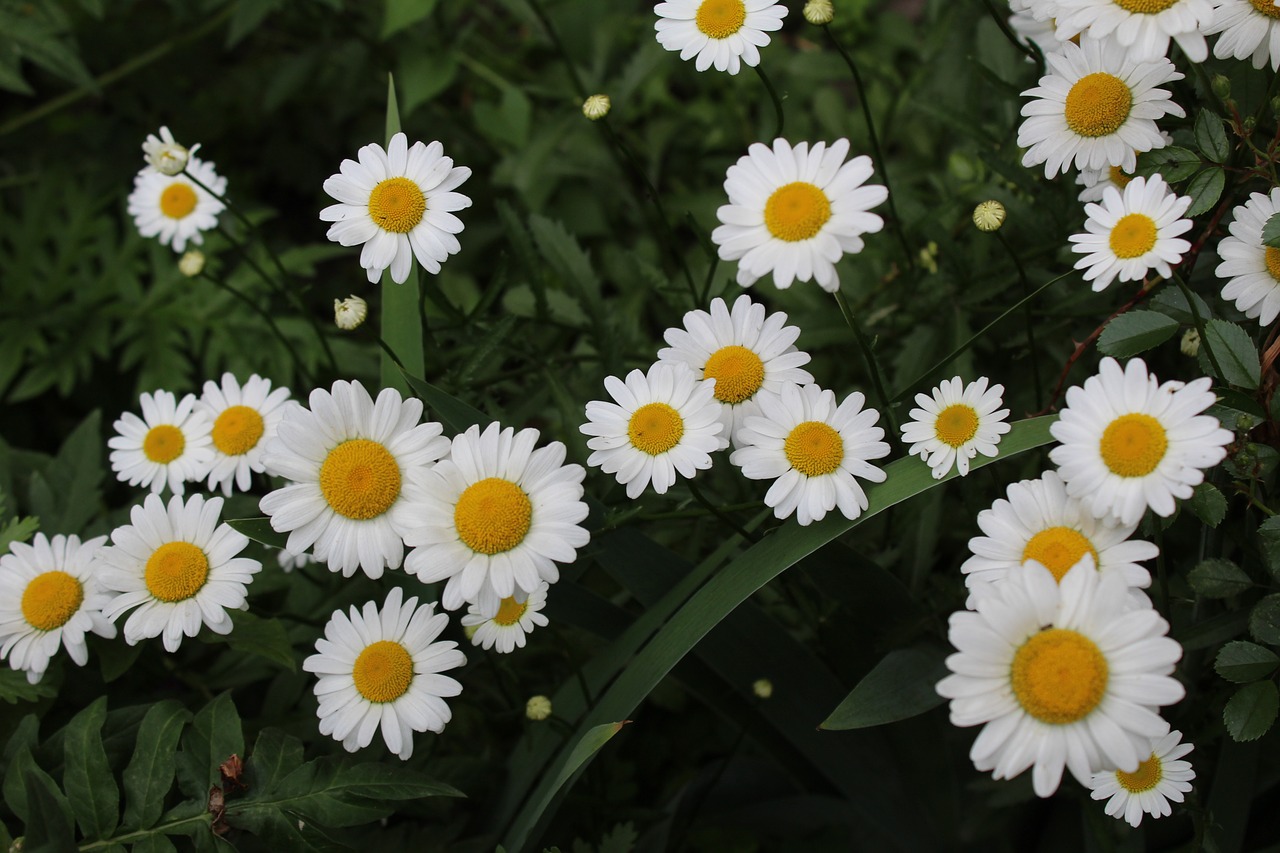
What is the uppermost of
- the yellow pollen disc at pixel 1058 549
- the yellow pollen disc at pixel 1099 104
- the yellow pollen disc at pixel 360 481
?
the yellow pollen disc at pixel 1099 104

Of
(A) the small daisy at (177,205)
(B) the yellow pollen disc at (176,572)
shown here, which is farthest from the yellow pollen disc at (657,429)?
(A) the small daisy at (177,205)

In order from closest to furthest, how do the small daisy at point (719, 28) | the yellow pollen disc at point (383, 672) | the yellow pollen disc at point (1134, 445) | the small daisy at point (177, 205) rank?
1. the yellow pollen disc at point (1134, 445)
2. the yellow pollen disc at point (383, 672)
3. the small daisy at point (719, 28)
4. the small daisy at point (177, 205)

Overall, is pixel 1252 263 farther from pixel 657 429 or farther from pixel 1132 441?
pixel 657 429

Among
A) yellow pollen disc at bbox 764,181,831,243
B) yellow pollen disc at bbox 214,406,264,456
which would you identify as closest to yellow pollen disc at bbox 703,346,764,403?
yellow pollen disc at bbox 764,181,831,243

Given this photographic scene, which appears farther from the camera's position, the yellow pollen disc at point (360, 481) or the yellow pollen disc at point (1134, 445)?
the yellow pollen disc at point (360, 481)

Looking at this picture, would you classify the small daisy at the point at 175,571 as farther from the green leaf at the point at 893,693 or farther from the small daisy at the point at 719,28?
the small daisy at the point at 719,28

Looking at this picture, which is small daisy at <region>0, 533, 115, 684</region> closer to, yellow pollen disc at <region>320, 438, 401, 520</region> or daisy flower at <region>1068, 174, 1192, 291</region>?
yellow pollen disc at <region>320, 438, 401, 520</region>

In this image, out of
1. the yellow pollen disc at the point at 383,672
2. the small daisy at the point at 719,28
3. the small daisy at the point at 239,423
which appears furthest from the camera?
the small daisy at the point at 239,423
